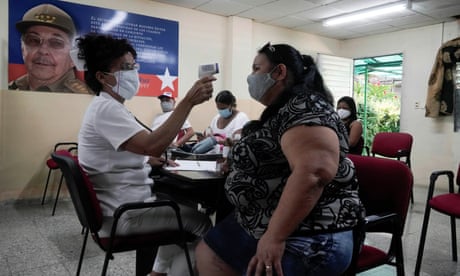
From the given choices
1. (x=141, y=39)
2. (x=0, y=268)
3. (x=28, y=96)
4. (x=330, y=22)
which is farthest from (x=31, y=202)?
(x=330, y=22)

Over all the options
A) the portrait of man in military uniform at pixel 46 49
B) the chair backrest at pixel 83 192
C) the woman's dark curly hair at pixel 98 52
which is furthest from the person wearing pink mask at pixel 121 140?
the portrait of man in military uniform at pixel 46 49

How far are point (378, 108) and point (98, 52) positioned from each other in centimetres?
642

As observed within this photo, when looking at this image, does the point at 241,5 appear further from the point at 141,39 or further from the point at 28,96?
the point at 28,96

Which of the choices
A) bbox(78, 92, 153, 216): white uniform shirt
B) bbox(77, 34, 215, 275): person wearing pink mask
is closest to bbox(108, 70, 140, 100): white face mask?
bbox(77, 34, 215, 275): person wearing pink mask

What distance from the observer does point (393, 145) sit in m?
4.20

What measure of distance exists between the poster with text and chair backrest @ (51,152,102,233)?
2.78 meters

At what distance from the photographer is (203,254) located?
1380 mm

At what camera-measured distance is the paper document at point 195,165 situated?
176cm

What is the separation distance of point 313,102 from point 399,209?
0.65 meters

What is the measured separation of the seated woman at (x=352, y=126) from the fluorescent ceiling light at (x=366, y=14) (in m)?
1.47

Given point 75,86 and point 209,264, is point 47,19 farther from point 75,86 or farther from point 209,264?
point 209,264

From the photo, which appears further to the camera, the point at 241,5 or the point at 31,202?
the point at 241,5

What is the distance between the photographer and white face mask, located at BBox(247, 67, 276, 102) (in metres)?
1.36

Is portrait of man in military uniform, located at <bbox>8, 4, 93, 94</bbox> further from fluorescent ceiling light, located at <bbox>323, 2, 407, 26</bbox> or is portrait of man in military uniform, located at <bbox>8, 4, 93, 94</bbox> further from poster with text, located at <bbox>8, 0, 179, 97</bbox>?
fluorescent ceiling light, located at <bbox>323, 2, 407, 26</bbox>
